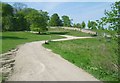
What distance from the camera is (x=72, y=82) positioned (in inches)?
565

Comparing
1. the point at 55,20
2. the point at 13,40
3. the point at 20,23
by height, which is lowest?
the point at 13,40

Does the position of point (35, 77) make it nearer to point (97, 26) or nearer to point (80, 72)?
point (80, 72)

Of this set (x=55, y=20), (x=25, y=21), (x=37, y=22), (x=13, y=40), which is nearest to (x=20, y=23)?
(x=25, y=21)

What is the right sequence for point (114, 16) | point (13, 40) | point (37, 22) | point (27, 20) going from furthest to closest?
1. point (27, 20)
2. point (37, 22)
3. point (13, 40)
4. point (114, 16)

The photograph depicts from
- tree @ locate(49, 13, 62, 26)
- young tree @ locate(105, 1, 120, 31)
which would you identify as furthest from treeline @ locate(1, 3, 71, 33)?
young tree @ locate(105, 1, 120, 31)

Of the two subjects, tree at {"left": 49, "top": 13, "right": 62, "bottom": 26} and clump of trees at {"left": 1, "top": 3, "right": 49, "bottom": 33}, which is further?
tree at {"left": 49, "top": 13, "right": 62, "bottom": 26}

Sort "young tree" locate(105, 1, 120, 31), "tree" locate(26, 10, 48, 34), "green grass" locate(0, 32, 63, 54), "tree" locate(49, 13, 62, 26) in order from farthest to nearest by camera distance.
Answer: "tree" locate(49, 13, 62, 26), "tree" locate(26, 10, 48, 34), "green grass" locate(0, 32, 63, 54), "young tree" locate(105, 1, 120, 31)

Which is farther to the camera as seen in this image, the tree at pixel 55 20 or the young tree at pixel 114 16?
the tree at pixel 55 20

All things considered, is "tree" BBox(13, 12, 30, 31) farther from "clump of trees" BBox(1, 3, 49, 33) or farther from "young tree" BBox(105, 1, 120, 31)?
"young tree" BBox(105, 1, 120, 31)

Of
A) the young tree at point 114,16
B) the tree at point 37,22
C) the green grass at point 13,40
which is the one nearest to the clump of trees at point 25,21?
the tree at point 37,22

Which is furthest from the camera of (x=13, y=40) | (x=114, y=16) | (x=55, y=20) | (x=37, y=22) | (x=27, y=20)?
(x=55, y=20)

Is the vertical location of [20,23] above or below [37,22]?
Result: below

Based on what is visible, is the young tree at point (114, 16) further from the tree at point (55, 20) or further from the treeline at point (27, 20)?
the tree at point (55, 20)

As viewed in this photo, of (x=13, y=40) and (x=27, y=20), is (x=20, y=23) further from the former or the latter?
(x=13, y=40)
